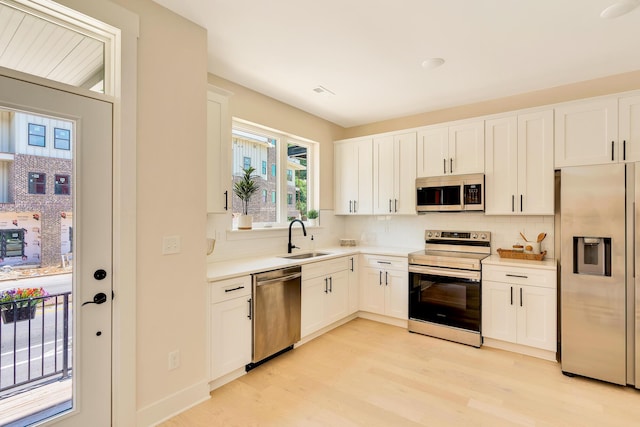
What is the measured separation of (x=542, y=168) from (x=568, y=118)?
0.52 metres

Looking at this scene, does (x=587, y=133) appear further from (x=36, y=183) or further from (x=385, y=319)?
(x=36, y=183)

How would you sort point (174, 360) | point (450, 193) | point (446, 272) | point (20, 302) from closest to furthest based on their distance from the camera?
1. point (20, 302)
2. point (174, 360)
3. point (446, 272)
4. point (450, 193)

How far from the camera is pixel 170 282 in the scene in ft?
7.29

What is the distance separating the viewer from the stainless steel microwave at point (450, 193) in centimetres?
363

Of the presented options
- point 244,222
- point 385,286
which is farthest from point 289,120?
point 385,286

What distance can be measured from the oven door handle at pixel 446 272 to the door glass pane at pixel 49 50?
11.2 ft

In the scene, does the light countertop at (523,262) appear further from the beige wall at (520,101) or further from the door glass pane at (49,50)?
the door glass pane at (49,50)

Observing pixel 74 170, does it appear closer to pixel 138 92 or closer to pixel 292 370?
pixel 138 92

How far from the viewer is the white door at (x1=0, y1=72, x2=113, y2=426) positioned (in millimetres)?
1825

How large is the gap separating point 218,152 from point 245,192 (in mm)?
823

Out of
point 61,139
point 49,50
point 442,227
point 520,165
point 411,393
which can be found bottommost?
point 411,393

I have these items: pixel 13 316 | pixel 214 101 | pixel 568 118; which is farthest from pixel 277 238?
pixel 568 118

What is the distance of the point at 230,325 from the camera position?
2611 millimetres

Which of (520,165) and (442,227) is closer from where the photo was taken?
(520,165)
